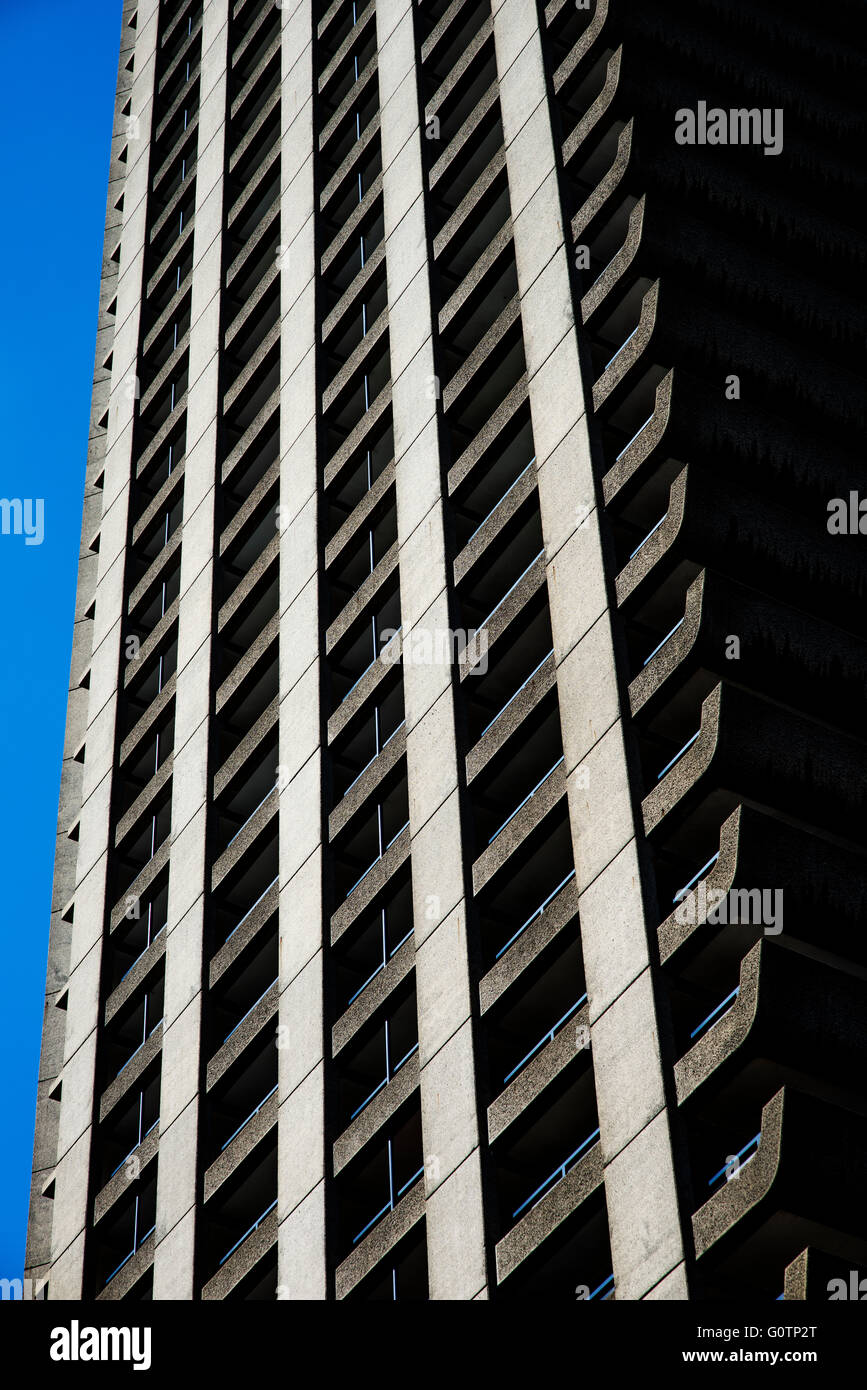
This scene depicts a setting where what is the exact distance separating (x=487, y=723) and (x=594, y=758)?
195 inches

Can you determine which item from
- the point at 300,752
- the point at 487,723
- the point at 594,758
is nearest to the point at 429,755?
the point at 487,723

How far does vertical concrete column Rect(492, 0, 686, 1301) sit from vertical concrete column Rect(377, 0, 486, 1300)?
2757mm

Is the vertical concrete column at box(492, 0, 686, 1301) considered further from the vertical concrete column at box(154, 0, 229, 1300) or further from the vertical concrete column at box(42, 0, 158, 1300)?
the vertical concrete column at box(42, 0, 158, 1300)

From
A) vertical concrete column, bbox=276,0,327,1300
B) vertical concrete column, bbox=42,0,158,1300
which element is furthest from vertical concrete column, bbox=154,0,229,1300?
vertical concrete column, bbox=42,0,158,1300

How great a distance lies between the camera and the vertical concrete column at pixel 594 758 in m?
23.9

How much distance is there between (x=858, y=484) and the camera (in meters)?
31.2

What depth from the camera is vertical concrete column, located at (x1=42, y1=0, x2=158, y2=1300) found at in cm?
3862

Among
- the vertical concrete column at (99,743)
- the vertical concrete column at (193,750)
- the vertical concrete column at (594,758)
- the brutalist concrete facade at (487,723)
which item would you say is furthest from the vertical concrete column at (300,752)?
the vertical concrete column at (99,743)

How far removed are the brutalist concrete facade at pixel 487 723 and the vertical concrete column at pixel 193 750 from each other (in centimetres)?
13

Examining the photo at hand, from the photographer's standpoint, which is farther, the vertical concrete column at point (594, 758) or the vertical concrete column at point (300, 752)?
the vertical concrete column at point (300, 752)

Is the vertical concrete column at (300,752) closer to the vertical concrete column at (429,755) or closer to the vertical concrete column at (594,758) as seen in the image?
the vertical concrete column at (429,755)
